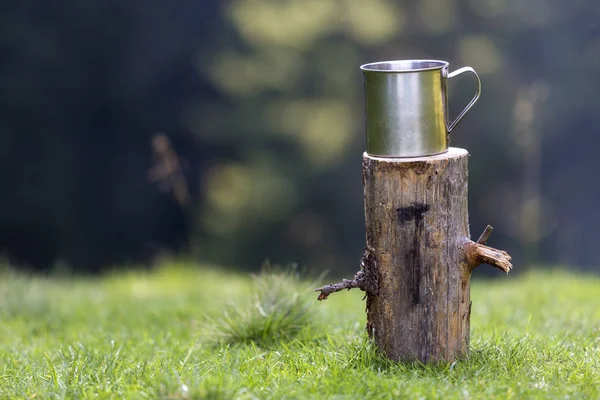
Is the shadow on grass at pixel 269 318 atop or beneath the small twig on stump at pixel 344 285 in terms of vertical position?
beneath

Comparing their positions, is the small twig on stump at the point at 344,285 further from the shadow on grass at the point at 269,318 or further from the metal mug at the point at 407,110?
the shadow on grass at the point at 269,318

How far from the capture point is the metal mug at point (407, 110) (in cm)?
258

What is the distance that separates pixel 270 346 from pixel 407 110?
1.20 meters

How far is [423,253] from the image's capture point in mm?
2605

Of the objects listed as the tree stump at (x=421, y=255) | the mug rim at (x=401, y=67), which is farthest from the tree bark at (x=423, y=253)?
the mug rim at (x=401, y=67)

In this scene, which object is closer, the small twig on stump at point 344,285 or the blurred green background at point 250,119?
the small twig on stump at point 344,285

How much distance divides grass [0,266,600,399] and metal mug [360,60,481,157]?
74 centimetres

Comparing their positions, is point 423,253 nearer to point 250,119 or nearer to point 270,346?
point 270,346

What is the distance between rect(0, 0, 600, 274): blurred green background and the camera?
41.1 feet

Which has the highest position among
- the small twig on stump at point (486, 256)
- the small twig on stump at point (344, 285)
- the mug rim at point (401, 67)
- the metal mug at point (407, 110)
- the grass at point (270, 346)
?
the mug rim at point (401, 67)

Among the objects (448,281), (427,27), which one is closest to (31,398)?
(448,281)

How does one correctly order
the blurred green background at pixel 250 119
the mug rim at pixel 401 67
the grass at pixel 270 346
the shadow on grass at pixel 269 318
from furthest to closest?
the blurred green background at pixel 250 119
the shadow on grass at pixel 269 318
the mug rim at pixel 401 67
the grass at pixel 270 346

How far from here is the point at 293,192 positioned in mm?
12898

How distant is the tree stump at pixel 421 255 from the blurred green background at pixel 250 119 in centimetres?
933
